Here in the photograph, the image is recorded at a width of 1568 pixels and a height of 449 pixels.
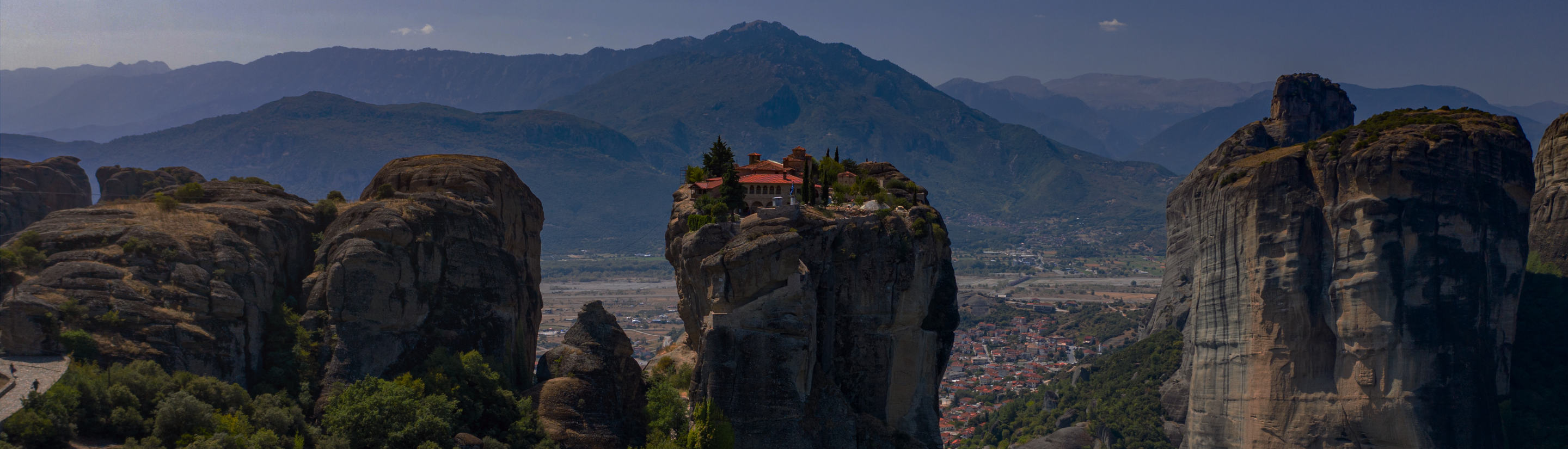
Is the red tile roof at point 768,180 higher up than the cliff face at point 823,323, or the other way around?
the red tile roof at point 768,180

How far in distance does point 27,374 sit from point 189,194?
13.9m

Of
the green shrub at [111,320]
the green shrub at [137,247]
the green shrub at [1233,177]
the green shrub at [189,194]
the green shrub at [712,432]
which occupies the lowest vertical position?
the green shrub at [712,432]

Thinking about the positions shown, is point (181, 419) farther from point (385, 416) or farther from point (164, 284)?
point (164, 284)

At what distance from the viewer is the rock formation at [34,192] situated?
5653 centimetres

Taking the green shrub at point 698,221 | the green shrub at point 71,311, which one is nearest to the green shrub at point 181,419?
the green shrub at point 71,311

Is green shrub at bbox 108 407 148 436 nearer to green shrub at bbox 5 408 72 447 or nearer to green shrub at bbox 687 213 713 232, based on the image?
green shrub at bbox 5 408 72 447

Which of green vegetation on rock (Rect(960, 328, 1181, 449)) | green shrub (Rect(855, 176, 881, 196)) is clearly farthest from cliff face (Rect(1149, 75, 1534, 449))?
green shrub (Rect(855, 176, 881, 196))

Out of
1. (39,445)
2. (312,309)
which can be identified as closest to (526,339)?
(312,309)

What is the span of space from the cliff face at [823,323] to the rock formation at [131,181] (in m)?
37.8

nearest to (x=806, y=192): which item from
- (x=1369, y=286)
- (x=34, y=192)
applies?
(x=1369, y=286)

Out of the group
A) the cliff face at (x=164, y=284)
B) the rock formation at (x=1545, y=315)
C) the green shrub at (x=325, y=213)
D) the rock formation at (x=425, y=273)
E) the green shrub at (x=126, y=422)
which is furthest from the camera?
the rock formation at (x=1545, y=315)

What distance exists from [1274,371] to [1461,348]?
9.93 meters

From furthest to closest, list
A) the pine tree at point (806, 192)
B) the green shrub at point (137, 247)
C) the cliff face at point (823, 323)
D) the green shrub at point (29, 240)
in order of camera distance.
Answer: the pine tree at point (806, 192)
the green shrub at point (137, 247)
the green shrub at point (29, 240)
the cliff face at point (823, 323)

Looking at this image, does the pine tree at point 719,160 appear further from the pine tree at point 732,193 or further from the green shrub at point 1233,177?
the green shrub at point 1233,177
